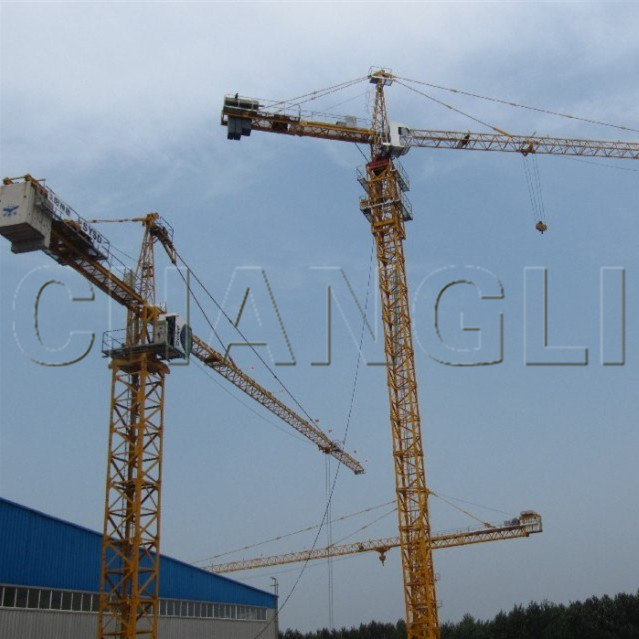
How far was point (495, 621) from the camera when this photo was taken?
232 feet

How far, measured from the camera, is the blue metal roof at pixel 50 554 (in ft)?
96.0

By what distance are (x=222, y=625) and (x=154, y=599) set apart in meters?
11.0

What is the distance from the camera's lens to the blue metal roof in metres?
29.2

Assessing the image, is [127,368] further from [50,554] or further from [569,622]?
[569,622]

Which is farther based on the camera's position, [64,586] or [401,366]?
[401,366]

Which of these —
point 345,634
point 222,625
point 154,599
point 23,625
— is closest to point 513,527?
point 345,634

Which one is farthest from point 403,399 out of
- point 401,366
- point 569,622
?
point 569,622

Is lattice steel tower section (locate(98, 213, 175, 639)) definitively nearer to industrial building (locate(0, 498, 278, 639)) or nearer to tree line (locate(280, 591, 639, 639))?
industrial building (locate(0, 498, 278, 639))

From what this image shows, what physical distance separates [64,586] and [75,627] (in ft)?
6.90

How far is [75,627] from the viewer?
110 feet

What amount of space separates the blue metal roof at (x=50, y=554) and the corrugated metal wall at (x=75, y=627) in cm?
121

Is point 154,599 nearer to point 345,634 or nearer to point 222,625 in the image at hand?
point 222,625

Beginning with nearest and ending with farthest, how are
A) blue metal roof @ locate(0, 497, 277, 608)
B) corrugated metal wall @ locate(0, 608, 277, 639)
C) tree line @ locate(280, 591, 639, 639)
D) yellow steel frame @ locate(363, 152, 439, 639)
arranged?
corrugated metal wall @ locate(0, 608, 277, 639) < blue metal roof @ locate(0, 497, 277, 608) < yellow steel frame @ locate(363, 152, 439, 639) < tree line @ locate(280, 591, 639, 639)

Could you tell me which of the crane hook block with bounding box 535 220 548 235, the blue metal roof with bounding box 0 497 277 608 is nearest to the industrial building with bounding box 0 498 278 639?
the blue metal roof with bounding box 0 497 277 608
